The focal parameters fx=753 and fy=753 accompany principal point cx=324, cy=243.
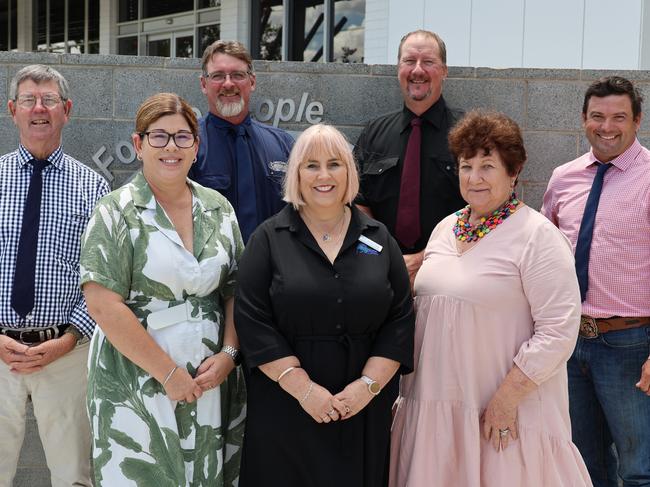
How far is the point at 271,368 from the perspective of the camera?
286 cm

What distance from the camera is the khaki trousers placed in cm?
351

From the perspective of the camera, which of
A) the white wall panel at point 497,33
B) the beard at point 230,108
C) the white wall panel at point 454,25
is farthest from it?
the white wall panel at point 454,25

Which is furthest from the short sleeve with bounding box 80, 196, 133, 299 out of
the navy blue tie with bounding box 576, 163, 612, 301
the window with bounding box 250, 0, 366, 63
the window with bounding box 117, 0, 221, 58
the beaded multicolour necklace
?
the window with bounding box 117, 0, 221, 58

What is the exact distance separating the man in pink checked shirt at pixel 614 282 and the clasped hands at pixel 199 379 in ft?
5.76

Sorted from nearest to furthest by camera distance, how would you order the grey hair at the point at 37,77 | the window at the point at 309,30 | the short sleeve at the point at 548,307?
the short sleeve at the point at 548,307 → the grey hair at the point at 37,77 → the window at the point at 309,30

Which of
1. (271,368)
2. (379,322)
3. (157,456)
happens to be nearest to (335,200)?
(379,322)

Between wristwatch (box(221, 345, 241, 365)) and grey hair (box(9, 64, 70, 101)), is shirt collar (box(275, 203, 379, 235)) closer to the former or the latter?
wristwatch (box(221, 345, 241, 365))

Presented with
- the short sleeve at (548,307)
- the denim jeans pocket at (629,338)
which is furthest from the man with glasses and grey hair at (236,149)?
the denim jeans pocket at (629,338)

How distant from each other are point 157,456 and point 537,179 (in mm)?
2922

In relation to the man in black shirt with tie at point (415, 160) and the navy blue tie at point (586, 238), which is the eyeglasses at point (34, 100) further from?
the navy blue tie at point (586, 238)

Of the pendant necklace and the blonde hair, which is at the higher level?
the blonde hair

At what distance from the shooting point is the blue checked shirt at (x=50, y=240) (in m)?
3.46

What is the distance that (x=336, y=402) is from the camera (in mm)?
2848

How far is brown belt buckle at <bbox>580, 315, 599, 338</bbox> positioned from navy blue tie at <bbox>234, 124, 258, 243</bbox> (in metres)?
1.67
